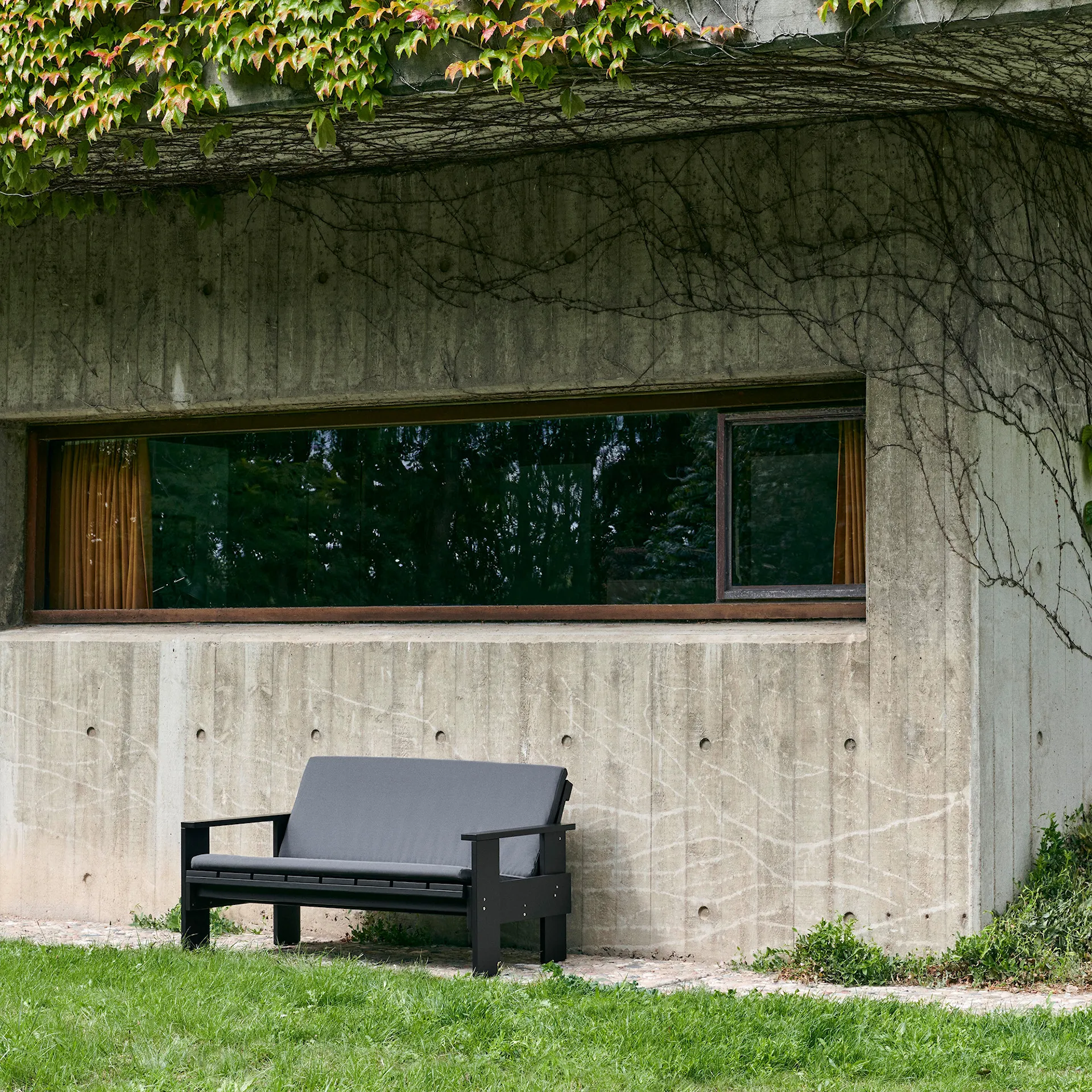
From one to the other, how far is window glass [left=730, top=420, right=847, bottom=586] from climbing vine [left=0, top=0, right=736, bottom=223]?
204 cm

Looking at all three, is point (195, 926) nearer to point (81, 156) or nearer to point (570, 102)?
point (81, 156)

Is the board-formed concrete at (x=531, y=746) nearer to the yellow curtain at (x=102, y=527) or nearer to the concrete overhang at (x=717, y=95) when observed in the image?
the yellow curtain at (x=102, y=527)

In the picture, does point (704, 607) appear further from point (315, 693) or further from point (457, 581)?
point (315, 693)

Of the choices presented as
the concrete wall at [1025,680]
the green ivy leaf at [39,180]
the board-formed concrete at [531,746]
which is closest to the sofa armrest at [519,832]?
the board-formed concrete at [531,746]

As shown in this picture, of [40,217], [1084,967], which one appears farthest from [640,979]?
[40,217]

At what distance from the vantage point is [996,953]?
22.8 ft

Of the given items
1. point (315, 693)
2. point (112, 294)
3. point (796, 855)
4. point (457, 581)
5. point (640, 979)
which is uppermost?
point (112, 294)

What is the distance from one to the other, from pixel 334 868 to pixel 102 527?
354 centimetres

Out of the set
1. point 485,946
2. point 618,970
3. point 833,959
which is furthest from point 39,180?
point 833,959

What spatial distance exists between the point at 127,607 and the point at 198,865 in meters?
2.59

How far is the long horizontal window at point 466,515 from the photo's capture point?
7.87 m

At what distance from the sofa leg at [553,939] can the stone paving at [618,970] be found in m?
0.06

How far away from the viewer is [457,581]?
8.62 meters

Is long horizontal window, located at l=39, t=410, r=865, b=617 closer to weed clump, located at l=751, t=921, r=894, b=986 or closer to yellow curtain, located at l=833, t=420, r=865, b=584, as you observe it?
yellow curtain, located at l=833, t=420, r=865, b=584
